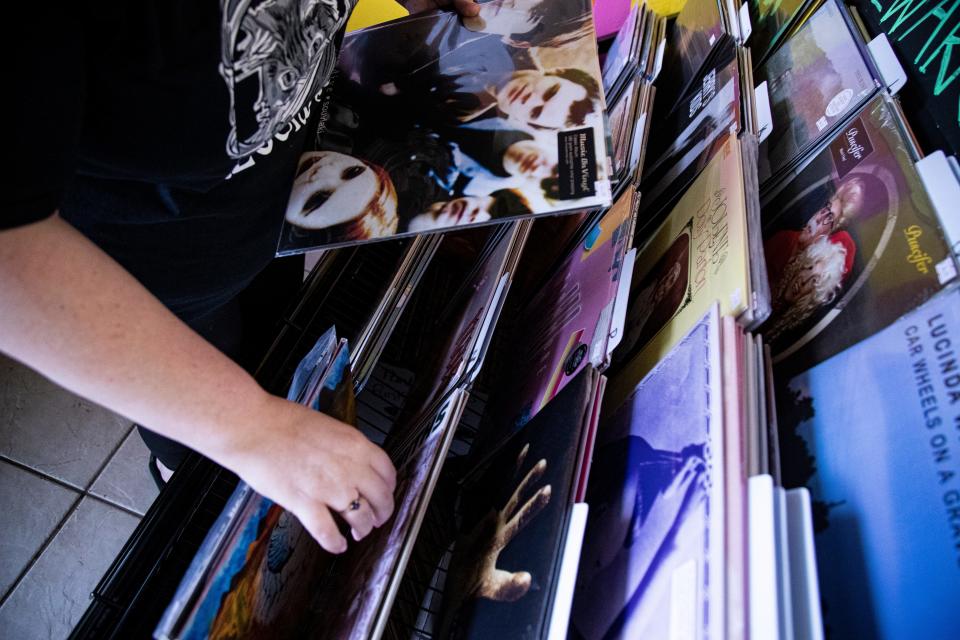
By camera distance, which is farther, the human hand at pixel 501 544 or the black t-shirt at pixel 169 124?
the human hand at pixel 501 544

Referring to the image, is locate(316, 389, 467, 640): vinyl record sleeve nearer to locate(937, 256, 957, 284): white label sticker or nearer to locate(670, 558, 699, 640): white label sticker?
locate(670, 558, 699, 640): white label sticker

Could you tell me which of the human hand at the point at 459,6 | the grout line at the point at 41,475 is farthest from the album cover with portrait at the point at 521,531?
the grout line at the point at 41,475

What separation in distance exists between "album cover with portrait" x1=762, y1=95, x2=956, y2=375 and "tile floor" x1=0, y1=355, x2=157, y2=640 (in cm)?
152

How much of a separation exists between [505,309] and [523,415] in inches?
20.5

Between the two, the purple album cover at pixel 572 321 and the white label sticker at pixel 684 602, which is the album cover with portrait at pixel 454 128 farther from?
the white label sticker at pixel 684 602

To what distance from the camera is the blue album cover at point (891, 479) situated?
57cm

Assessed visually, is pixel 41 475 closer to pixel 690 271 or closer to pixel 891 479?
pixel 690 271

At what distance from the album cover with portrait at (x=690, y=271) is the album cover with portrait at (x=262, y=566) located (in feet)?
1.59

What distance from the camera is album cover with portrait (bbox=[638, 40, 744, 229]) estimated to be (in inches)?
43.0

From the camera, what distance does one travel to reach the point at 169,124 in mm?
508

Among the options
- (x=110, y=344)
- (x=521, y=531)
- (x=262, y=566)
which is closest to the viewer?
(x=110, y=344)

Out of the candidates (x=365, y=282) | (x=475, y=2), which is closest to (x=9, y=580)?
(x=365, y=282)

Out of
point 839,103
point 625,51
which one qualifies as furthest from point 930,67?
point 625,51

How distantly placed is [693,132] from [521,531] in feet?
2.91
